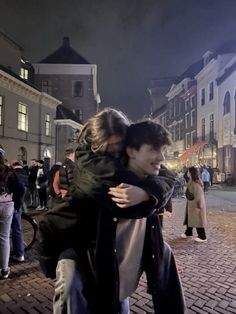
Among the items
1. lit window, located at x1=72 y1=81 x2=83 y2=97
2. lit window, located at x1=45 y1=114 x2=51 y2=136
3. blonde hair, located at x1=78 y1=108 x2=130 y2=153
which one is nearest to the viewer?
blonde hair, located at x1=78 y1=108 x2=130 y2=153

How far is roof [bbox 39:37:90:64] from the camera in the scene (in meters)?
38.0

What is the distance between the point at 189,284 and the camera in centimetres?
449

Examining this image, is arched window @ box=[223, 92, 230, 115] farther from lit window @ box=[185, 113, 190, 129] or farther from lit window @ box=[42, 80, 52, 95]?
lit window @ box=[42, 80, 52, 95]

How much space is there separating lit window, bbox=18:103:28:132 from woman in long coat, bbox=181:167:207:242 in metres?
17.7

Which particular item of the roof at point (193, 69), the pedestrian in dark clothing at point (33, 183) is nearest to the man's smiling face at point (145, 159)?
the pedestrian in dark clothing at point (33, 183)

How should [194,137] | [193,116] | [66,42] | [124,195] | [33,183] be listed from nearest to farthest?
1. [124,195]
2. [33,183]
3. [194,137]
4. [193,116]
5. [66,42]

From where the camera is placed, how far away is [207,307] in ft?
12.3

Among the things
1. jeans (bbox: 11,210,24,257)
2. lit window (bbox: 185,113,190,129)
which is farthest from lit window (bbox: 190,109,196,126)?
jeans (bbox: 11,210,24,257)

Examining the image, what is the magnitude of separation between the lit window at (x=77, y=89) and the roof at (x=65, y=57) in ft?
7.87

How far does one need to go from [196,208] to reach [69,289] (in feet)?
19.4

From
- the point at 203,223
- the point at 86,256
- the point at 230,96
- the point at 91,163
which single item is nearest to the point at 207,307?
the point at 86,256

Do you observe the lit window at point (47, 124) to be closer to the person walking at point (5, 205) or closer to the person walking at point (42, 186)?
the person walking at point (42, 186)

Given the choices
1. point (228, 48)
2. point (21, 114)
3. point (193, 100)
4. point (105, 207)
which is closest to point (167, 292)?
point (105, 207)

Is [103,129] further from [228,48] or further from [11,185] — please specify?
[228,48]
